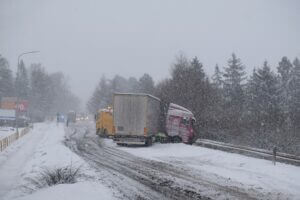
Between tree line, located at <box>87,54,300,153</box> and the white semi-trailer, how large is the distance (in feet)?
34.2

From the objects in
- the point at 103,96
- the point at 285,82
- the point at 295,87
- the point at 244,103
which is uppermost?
the point at 103,96

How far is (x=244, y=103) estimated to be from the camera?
58.0 metres

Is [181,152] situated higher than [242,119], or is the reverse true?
[242,119]

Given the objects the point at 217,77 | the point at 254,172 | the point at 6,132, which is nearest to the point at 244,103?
the point at 217,77

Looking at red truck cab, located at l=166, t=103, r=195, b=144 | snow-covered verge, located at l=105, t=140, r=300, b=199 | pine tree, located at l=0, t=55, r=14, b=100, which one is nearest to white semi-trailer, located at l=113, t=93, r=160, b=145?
red truck cab, located at l=166, t=103, r=195, b=144

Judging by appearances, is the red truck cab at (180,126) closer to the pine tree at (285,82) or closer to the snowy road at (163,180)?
the snowy road at (163,180)

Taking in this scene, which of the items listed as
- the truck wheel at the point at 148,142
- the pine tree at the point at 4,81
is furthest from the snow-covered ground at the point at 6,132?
the pine tree at the point at 4,81

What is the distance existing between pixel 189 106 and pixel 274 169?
27.4 m

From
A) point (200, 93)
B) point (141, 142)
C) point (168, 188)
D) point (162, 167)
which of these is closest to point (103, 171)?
point (162, 167)

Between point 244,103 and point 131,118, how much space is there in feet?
107

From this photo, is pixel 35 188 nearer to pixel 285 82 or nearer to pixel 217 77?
pixel 285 82

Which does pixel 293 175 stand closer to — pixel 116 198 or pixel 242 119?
pixel 116 198

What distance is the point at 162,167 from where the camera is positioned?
57.6ft

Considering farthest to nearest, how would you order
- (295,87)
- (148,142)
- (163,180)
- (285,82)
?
(285,82), (295,87), (148,142), (163,180)
